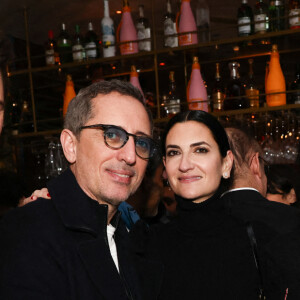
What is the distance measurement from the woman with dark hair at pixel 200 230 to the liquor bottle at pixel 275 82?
3.85 ft

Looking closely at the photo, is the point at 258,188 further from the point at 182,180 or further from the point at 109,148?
the point at 109,148

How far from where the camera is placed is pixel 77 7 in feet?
11.8

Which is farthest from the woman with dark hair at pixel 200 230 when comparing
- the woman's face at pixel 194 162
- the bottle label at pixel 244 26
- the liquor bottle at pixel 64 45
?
the liquor bottle at pixel 64 45

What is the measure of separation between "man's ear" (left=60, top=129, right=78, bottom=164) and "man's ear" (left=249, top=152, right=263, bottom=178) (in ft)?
3.37

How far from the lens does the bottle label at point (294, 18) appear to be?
2799 mm

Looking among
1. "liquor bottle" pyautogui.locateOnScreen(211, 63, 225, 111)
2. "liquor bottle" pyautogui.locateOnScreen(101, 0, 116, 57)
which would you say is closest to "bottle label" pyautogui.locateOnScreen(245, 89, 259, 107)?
"liquor bottle" pyautogui.locateOnScreen(211, 63, 225, 111)

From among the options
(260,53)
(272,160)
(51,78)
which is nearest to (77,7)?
(51,78)

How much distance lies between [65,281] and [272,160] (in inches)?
88.5

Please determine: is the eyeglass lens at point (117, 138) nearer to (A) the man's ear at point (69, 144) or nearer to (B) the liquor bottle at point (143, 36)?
(A) the man's ear at point (69, 144)

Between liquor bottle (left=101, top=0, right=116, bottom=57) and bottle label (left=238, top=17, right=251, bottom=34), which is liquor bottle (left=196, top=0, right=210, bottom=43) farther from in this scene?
liquor bottle (left=101, top=0, right=116, bottom=57)

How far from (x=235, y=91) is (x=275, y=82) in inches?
11.6

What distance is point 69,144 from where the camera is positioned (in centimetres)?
147

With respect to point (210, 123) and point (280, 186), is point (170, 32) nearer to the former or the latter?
point (280, 186)

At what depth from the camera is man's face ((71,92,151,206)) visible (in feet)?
4.59
